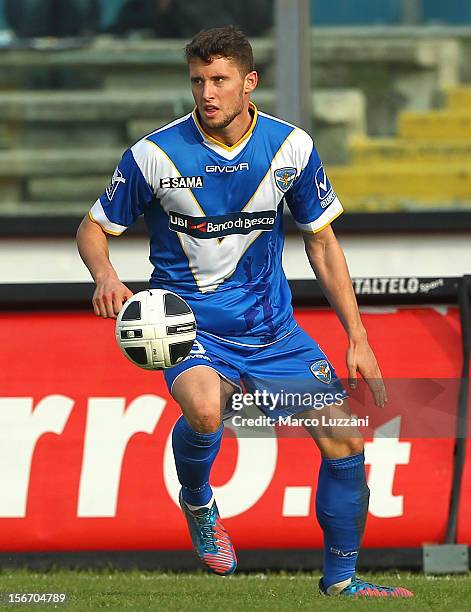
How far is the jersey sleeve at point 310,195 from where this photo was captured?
17.1ft

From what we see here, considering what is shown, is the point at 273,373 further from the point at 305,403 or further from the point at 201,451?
the point at 201,451

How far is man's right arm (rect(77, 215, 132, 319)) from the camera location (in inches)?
187

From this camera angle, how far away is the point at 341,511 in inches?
203

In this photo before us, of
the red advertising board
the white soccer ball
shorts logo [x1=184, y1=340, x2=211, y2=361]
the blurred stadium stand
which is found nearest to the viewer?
the white soccer ball

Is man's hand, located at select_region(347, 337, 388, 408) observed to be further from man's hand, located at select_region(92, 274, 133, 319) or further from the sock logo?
man's hand, located at select_region(92, 274, 133, 319)

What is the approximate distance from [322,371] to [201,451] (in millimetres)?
575

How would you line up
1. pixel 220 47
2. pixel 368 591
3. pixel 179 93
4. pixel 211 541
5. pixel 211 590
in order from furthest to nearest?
pixel 179 93 < pixel 211 590 < pixel 211 541 < pixel 368 591 < pixel 220 47

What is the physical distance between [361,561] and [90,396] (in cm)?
153

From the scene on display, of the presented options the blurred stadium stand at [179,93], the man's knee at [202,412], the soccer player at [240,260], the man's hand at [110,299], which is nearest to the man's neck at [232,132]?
the soccer player at [240,260]

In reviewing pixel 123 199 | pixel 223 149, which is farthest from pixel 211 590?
pixel 223 149

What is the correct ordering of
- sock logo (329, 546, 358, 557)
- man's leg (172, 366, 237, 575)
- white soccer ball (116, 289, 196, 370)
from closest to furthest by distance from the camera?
white soccer ball (116, 289, 196, 370)
man's leg (172, 366, 237, 575)
sock logo (329, 546, 358, 557)

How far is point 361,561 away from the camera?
20.4 ft

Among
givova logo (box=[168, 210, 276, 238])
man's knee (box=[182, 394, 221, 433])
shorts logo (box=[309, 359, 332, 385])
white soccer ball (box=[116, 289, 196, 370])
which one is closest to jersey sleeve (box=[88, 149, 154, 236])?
givova logo (box=[168, 210, 276, 238])

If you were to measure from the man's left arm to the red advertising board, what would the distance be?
1.23 meters
